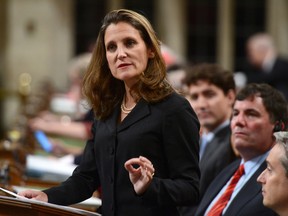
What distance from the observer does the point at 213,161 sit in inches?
199

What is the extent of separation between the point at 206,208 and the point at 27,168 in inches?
81.2

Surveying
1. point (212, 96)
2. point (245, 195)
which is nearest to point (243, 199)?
point (245, 195)

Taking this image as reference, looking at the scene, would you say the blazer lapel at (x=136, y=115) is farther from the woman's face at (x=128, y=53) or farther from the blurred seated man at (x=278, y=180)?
the blurred seated man at (x=278, y=180)

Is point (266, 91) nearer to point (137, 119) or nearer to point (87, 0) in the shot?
point (137, 119)

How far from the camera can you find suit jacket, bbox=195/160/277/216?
13.0ft

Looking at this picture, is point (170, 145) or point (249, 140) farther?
point (249, 140)

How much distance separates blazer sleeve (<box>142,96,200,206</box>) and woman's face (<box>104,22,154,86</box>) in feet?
0.58

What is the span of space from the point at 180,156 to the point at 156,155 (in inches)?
3.2

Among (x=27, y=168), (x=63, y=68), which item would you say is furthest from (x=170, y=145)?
(x=63, y=68)

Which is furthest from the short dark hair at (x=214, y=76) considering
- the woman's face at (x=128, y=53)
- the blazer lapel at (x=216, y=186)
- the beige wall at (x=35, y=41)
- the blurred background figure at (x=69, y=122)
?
the beige wall at (x=35, y=41)

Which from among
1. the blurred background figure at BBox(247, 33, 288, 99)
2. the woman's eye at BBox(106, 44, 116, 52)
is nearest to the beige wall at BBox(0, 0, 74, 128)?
the blurred background figure at BBox(247, 33, 288, 99)

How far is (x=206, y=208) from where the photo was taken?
436cm

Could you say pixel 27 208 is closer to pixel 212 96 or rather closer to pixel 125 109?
pixel 125 109

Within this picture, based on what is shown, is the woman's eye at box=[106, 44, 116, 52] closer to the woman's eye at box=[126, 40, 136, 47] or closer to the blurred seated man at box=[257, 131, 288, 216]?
the woman's eye at box=[126, 40, 136, 47]
